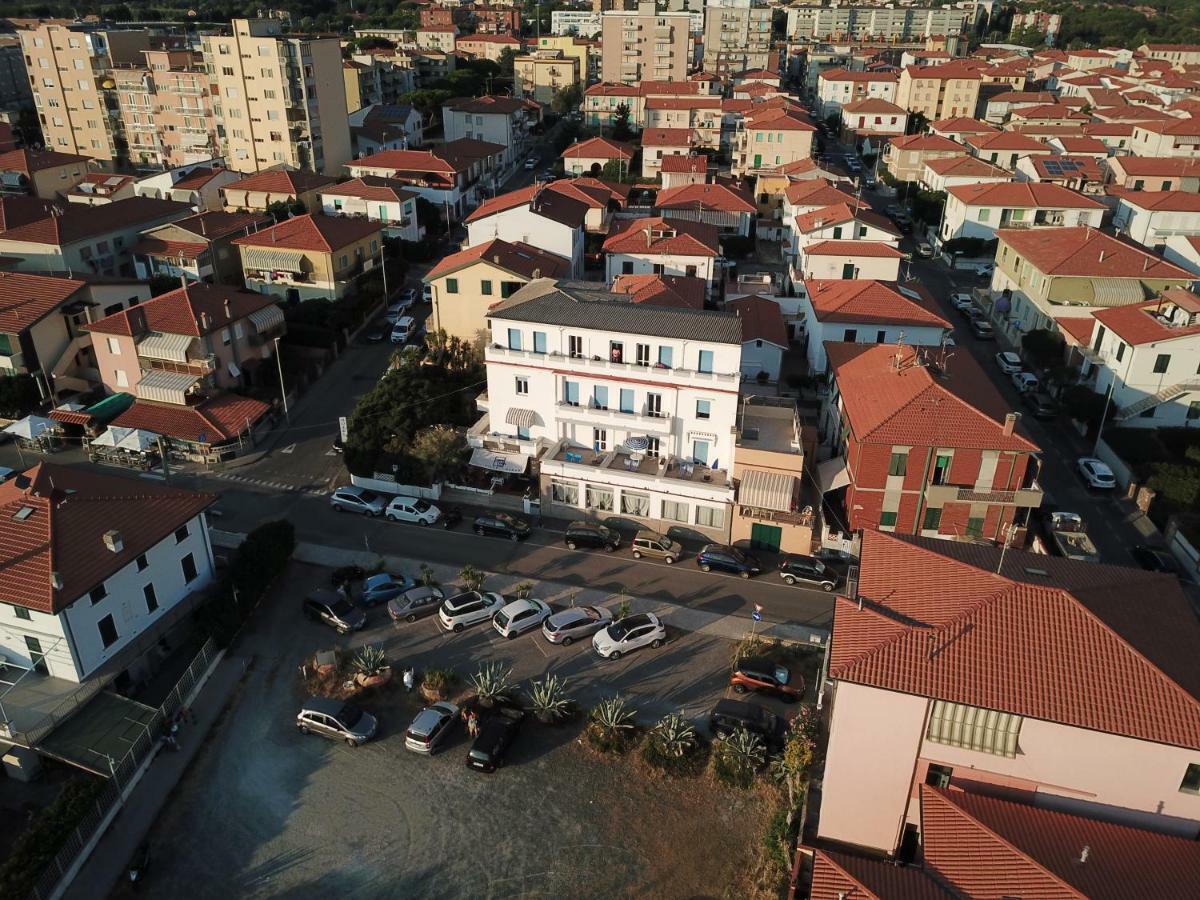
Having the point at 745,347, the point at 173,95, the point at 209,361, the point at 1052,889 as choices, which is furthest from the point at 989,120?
the point at 1052,889

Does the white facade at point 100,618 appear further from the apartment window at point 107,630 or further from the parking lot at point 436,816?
the parking lot at point 436,816

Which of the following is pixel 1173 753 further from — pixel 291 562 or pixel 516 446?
pixel 291 562

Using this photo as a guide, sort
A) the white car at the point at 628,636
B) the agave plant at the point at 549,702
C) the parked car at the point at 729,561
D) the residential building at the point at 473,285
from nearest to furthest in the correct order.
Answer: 1. the agave plant at the point at 549,702
2. the white car at the point at 628,636
3. the parked car at the point at 729,561
4. the residential building at the point at 473,285

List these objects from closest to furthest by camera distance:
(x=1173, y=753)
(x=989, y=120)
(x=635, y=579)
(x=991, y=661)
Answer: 1. (x=1173, y=753)
2. (x=991, y=661)
3. (x=635, y=579)
4. (x=989, y=120)

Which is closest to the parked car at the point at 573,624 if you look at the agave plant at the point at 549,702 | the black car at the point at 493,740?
the agave plant at the point at 549,702

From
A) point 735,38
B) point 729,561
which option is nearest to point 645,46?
point 735,38

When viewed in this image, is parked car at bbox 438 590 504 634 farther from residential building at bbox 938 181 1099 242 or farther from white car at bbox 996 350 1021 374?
residential building at bbox 938 181 1099 242
